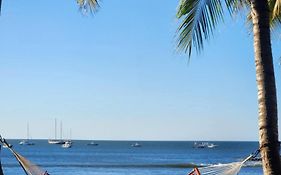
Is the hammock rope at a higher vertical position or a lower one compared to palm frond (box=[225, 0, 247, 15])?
lower

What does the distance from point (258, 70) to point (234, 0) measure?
1.34m

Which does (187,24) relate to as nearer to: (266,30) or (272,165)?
(266,30)


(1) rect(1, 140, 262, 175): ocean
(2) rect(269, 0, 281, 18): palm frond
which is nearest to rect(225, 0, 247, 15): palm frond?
(2) rect(269, 0, 281, 18): palm frond

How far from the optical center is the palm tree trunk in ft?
19.0

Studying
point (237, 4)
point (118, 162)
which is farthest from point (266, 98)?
point (118, 162)

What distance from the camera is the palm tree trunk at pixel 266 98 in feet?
19.0

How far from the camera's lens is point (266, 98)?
19.2ft

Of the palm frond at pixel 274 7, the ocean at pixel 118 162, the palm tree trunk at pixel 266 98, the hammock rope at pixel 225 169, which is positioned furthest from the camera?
the ocean at pixel 118 162

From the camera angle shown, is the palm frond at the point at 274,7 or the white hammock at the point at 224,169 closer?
the white hammock at the point at 224,169

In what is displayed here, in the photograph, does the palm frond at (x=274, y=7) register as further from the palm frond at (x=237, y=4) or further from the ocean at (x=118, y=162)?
the ocean at (x=118, y=162)

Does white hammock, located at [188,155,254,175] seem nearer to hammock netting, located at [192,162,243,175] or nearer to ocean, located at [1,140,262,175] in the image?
hammock netting, located at [192,162,243,175]

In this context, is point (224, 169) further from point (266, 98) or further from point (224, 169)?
point (266, 98)

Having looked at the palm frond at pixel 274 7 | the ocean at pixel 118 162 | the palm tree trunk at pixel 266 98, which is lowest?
the ocean at pixel 118 162

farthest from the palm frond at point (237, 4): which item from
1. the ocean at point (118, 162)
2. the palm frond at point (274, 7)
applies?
the ocean at point (118, 162)
